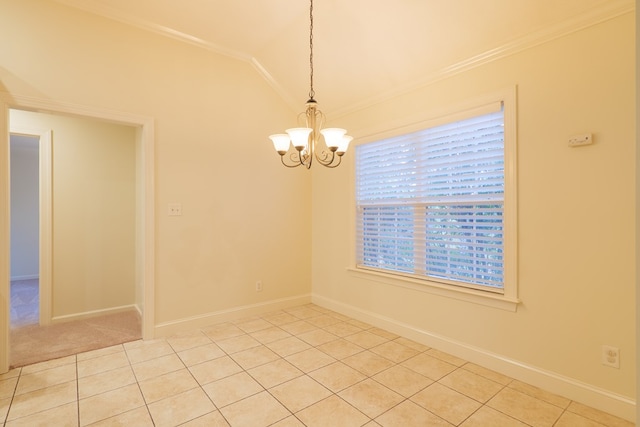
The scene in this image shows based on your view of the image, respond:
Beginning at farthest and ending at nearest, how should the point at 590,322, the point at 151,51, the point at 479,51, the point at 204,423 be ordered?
1. the point at 151,51
2. the point at 479,51
3. the point at 590,322
4. the point at 204,423

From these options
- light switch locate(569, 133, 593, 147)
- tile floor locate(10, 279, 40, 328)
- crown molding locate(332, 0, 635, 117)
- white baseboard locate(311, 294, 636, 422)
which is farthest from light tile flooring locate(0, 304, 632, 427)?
crown molding locate(332, 0, 635, 117)

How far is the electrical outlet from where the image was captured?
1919 mm

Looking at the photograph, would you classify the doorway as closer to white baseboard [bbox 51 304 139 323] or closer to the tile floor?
the tile floor

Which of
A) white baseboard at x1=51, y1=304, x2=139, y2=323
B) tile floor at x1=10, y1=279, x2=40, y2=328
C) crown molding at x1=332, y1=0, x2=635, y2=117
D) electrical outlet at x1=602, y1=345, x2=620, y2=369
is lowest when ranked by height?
tile floor at x1=10, y1=279, x2=40, y2=328

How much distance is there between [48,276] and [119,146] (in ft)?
5.56

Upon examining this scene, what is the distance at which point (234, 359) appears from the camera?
2.65 metres

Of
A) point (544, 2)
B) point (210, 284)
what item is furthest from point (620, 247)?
point (210, 284)

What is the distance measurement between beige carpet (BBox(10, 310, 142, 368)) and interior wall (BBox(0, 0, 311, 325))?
56 centimetres

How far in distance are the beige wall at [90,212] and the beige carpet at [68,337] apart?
0.27m

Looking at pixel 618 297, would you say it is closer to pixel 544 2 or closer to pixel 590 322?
pixel 590 322

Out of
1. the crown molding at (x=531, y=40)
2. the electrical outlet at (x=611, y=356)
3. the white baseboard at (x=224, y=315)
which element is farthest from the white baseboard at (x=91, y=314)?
the electrical outlet at (x=611, y=356)

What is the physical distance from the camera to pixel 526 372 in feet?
7.50

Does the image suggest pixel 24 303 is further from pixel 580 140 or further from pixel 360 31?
pixel 580 140

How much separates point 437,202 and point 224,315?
260cm
